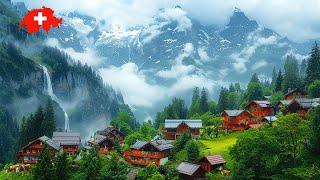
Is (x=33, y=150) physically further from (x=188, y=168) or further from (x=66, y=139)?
(x=188, y=168)

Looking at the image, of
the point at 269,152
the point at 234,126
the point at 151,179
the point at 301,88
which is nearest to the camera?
the point at 269,152

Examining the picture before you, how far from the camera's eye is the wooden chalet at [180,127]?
129 meters

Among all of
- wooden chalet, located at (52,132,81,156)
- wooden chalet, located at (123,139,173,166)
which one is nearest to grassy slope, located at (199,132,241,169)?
wooden chalet, located at (123,139,173,166)

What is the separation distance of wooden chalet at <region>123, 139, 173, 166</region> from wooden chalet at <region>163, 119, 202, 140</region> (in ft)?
67.9

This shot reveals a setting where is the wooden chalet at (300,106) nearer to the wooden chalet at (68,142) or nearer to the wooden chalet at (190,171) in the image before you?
the wooden chalet at (190,171)

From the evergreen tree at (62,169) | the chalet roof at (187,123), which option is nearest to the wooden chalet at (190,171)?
the evergreen tree at (62,169)

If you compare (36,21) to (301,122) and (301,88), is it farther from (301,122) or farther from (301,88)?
(301,88)

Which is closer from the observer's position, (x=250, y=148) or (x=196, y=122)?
(x=250, y=148)

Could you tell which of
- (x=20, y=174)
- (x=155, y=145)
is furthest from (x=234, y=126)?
(x=20, y=174)

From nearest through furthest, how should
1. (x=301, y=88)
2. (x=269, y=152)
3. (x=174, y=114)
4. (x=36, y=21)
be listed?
(x=36, y=21)
(x=269, y=152)
(x=301, y=88)
(x=174, y=114)

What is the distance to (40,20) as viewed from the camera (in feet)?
199

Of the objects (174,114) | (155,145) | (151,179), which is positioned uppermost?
(174,114)

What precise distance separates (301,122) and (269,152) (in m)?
7.31

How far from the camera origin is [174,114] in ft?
535
